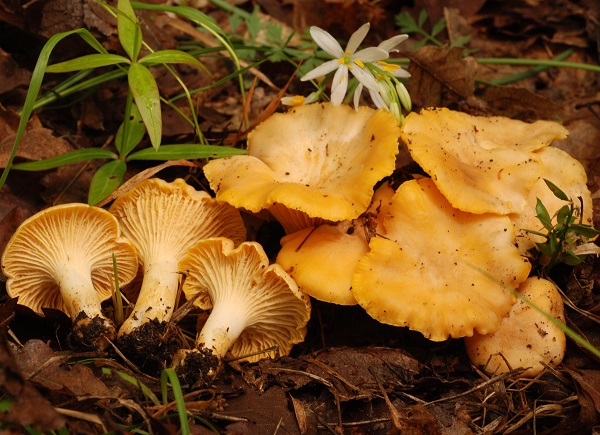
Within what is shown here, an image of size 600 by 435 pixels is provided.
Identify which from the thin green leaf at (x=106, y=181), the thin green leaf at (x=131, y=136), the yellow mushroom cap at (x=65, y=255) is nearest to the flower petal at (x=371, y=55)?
the thin green leaf at (x=131, y=136)

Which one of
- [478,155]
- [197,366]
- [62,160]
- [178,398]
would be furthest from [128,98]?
[478,155]

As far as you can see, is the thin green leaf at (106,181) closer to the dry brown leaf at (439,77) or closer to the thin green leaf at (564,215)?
the dry brown leaf at (439,77)

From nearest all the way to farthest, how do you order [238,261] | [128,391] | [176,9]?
[128,391] → [238,261] → [176,9]

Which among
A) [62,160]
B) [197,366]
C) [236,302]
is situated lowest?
[197,366]

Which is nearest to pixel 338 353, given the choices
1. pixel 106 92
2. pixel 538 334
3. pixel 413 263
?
pixel 413 263

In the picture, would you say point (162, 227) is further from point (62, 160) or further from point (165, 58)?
point (165, 58)

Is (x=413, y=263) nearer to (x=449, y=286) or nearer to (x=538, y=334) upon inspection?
(x=449, y=286)
